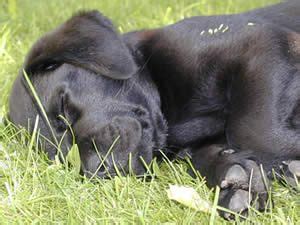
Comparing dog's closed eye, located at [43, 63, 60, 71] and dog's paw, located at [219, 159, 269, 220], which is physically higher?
dog's closed eye, located at [43, 63, 60, 71]

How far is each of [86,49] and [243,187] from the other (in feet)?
3.04

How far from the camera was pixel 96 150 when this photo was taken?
8.32ft

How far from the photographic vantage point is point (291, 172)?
2.47 metres

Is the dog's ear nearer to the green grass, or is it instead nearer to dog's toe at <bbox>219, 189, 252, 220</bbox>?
Result: the green grass

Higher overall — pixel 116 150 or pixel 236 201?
pixel 116 150

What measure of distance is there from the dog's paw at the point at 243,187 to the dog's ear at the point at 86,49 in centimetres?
65

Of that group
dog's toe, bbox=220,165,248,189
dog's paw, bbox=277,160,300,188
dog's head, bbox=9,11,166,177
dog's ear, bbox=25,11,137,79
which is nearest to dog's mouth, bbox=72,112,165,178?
dog's head, bbox=9,11,166,177

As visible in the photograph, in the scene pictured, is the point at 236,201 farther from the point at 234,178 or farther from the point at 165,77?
the point at 165,77

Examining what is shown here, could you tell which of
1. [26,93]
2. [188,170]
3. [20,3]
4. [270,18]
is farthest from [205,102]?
[20,3]

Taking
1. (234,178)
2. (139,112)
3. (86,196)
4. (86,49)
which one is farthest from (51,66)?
(234,178)

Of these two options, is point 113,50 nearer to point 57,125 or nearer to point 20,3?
point 57,125

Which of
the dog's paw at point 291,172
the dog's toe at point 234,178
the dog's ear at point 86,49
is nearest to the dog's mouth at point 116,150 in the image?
the dog's ear at point 86,49

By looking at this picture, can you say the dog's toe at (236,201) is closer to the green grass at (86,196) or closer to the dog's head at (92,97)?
the green grass at (86,196)

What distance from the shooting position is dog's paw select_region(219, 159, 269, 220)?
7.54 ft
